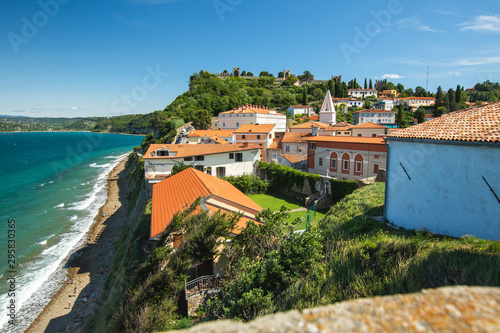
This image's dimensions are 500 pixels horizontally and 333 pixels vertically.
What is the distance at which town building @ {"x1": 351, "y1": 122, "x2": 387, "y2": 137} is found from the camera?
44.7m

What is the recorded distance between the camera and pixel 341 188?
86.3ft

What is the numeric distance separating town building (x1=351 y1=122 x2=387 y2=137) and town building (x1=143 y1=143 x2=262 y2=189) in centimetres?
1972

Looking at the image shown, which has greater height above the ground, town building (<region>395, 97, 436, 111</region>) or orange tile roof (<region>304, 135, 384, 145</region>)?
town building (<region>395, 97, 436, 111</region>)

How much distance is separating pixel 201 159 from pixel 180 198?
15664mm

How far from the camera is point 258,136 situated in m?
48.2

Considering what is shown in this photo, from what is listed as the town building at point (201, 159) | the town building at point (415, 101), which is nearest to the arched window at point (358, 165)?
the town building at point (201, 159)

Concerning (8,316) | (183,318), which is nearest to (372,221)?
(183,318)

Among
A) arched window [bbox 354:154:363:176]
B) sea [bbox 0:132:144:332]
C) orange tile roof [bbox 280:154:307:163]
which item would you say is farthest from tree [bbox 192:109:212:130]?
arched window [bbox 354:154:363:176]

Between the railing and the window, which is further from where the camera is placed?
the window

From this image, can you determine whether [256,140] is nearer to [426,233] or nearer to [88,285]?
[88,285]

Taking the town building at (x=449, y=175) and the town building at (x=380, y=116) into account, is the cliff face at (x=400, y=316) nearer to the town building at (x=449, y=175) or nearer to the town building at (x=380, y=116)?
the town building at (x=449, y=175)

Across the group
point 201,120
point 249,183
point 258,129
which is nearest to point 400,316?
point 249,183

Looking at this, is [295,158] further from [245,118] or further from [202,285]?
[245,118]

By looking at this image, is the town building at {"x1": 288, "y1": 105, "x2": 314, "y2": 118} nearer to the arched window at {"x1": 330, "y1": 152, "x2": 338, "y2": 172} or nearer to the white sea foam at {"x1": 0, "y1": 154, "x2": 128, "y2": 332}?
the arched window at {"x1": 330, "y1": 152, "x2": 338, "y2": 172}
